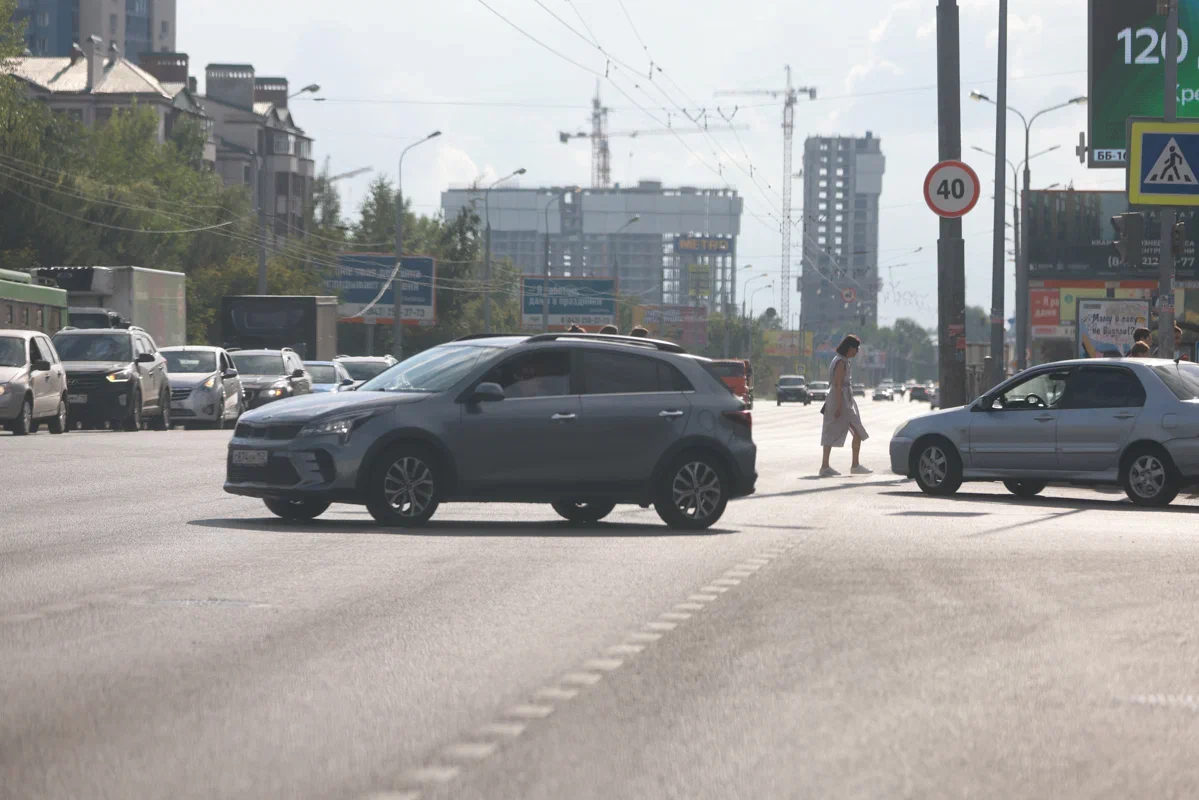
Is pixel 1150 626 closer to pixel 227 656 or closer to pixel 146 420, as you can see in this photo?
pixel 227 656

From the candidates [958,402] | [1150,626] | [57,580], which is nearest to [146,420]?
[958,402]

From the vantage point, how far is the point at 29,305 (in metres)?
37.7

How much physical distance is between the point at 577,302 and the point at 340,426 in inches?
3561

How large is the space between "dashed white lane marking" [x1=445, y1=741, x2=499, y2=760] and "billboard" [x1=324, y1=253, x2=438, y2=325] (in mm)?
86148

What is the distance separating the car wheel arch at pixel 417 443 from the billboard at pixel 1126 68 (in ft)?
86.1

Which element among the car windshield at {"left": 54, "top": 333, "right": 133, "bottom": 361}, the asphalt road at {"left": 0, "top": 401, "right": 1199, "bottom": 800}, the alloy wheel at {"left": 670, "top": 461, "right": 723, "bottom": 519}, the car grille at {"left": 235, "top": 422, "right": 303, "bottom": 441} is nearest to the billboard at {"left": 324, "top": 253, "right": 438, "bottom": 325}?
the car windshield at {"left": 54, "top": 333, "right": 133, "bottom": 361}

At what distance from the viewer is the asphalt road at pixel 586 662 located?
599cm

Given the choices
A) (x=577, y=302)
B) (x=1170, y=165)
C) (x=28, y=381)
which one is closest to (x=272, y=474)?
(x=1170, y=165)

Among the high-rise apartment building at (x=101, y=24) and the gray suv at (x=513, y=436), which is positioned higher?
the high-rise apartment building at (x=101, y=24)

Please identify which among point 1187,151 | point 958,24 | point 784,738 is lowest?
point 784,738

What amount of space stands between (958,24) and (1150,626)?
1833 cm

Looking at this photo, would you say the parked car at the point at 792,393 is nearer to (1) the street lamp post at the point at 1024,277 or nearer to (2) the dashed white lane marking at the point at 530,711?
(1) the street lamp post at the point at 1024,277

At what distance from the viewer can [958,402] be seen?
2722 cm

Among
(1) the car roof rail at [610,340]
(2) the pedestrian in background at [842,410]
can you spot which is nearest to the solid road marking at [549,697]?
(1) the car roof rail at [610,340]
